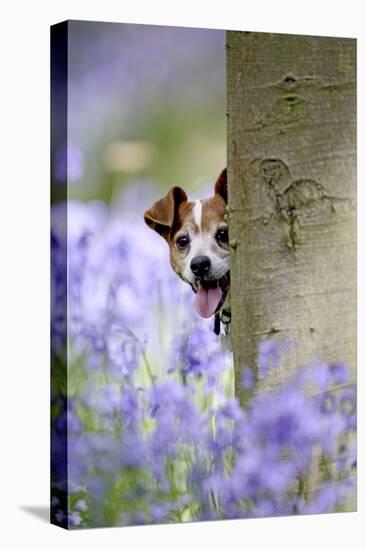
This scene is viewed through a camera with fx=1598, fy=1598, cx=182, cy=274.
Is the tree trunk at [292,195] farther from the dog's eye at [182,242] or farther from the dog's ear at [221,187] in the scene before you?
the dog's eye at [182,242]

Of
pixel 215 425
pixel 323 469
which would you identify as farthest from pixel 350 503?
pixel 215 425

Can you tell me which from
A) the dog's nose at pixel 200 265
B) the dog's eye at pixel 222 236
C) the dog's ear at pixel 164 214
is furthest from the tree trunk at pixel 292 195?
the dog's ear at pixel 164 214

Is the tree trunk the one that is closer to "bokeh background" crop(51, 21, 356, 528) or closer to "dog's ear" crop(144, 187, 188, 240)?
"bokeh background" crop(51, 21, 356, 528)

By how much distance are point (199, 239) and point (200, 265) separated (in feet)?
0.42

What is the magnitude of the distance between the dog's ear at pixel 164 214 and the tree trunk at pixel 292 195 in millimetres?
305

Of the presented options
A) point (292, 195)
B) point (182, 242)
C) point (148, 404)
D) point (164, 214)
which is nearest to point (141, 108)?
point (164, 214)

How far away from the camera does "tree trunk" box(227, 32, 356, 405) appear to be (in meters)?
8.02

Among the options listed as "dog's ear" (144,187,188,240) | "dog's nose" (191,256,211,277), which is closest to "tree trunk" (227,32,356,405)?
"dog's nose" (191,256,211,277)

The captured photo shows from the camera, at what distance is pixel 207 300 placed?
26.0 ft

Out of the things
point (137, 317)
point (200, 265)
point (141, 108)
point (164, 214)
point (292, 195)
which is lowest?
point (137, 317)

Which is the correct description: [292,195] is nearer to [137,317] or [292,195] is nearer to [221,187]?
[221,187]

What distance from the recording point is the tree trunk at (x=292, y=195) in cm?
802

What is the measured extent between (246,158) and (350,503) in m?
1.91

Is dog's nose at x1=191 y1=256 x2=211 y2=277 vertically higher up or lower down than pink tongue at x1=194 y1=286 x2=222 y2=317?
higher up
